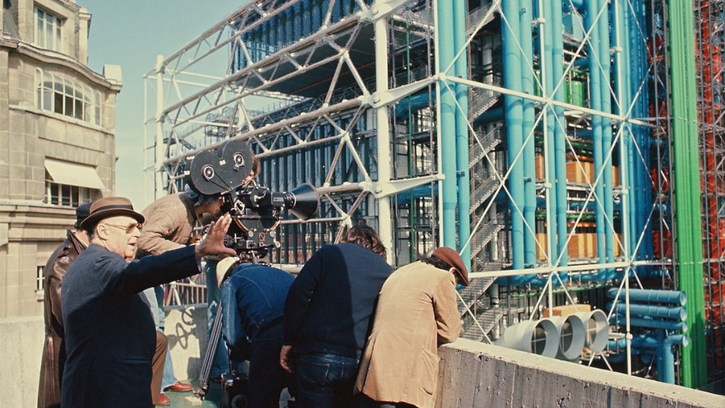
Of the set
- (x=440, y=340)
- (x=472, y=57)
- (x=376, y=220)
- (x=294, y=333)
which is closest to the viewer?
(x=294, y=333)

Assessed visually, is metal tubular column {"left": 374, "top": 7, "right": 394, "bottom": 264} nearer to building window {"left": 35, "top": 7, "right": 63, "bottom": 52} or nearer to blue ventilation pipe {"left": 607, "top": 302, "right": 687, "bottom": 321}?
blue ventilation pipe {"left": 607, "top": 302, "right": 687, "bottom": 321}

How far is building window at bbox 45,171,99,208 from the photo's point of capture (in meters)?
19.7

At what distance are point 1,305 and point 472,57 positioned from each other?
15.2 metres

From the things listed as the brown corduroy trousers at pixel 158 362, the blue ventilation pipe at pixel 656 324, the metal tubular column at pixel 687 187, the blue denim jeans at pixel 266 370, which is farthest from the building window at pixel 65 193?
the metal tubular column at pixel 687 187

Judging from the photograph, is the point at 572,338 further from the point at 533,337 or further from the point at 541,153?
the point at 541,153

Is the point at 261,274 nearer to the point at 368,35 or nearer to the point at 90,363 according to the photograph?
the point at 90,363

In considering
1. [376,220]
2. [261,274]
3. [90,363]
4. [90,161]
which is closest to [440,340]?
[261,274]

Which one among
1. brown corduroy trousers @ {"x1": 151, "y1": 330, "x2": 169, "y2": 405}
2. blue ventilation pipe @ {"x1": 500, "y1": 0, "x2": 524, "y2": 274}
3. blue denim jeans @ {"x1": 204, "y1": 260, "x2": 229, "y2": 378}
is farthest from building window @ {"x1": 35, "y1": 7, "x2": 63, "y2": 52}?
brown corduroy trousers @ {"x1": 151, "y1": 330, "x2": 169, "y2": 405}

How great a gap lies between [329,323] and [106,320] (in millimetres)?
1227

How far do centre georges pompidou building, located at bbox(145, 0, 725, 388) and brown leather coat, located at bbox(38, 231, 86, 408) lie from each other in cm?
958

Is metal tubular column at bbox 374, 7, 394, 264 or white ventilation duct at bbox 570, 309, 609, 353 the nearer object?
metal tubular column at bbox 374, 7, 394, 264

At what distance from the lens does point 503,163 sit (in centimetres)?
1708

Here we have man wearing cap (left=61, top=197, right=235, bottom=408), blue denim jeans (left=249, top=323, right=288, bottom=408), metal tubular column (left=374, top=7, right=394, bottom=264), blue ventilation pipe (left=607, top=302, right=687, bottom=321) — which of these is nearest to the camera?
man wearing cap (left=61, top=197, right=235, bottom=408)

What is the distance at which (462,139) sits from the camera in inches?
533
